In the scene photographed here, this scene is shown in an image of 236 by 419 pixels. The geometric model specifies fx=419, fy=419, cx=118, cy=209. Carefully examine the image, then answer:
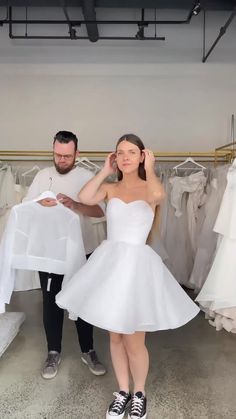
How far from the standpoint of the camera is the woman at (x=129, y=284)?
6.49ft

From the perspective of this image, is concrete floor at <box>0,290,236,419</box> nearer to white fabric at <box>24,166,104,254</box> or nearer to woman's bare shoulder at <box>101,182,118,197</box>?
white fabric at <box>24,166,104,254</box>

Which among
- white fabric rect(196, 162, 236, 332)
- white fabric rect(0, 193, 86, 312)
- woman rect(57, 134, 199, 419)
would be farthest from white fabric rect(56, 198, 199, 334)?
white fabric rect(196, 162, 236, 332)

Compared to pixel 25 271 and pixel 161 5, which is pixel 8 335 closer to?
pixel 25 271

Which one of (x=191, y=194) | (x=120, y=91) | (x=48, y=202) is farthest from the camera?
(x=120, y=91)

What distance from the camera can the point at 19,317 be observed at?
131 inches

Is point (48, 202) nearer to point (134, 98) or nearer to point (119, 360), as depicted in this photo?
point (119, 360)

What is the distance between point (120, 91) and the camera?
5125 mm

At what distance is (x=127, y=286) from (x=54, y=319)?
2.72 feet

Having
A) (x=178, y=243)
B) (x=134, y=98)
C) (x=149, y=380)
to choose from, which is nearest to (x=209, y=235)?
(x=178, y=243)

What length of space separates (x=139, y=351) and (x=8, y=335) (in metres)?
1.29

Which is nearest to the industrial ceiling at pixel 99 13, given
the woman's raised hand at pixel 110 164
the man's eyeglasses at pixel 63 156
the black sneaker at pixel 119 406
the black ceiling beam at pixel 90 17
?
the black ceiling beam at pixel 90 17

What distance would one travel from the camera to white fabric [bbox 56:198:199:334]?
6.44 feet

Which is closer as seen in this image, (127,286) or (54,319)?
(127,286)

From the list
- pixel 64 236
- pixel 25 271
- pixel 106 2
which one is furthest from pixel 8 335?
pixel 106 2
